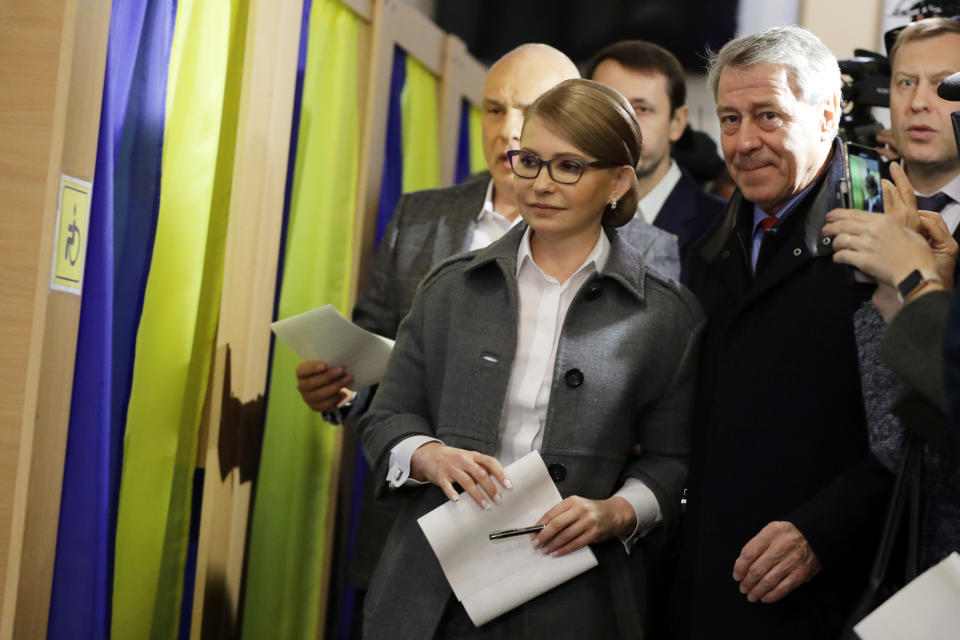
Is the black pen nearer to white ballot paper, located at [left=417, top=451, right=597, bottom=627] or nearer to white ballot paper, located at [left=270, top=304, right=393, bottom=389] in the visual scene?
white ballot paper, located at [left=417, top=451, right=597, bottom=627]

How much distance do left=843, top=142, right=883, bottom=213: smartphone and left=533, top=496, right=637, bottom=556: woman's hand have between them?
72 centimetres

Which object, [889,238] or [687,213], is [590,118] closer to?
[889,238]

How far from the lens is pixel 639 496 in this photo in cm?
207

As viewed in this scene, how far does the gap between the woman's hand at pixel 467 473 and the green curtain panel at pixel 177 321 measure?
3.68ft

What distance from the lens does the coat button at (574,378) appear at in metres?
2.08

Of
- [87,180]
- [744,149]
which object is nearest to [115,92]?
[87,180]

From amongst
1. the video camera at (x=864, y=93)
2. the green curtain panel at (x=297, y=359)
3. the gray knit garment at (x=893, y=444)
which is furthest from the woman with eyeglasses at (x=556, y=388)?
the green curtain panel at (x=297, y=359)

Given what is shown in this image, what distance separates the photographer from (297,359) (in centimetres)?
362

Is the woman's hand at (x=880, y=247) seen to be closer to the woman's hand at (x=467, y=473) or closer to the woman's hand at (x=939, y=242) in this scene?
the woman's hand at (x=939, y=242)

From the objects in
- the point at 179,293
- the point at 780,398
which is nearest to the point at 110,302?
the point at 179,293

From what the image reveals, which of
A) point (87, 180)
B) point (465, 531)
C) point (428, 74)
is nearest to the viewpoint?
point (465, 531)

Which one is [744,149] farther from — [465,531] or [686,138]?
[686,138]

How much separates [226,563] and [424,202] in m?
1.16

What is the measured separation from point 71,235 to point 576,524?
1.28 metres
